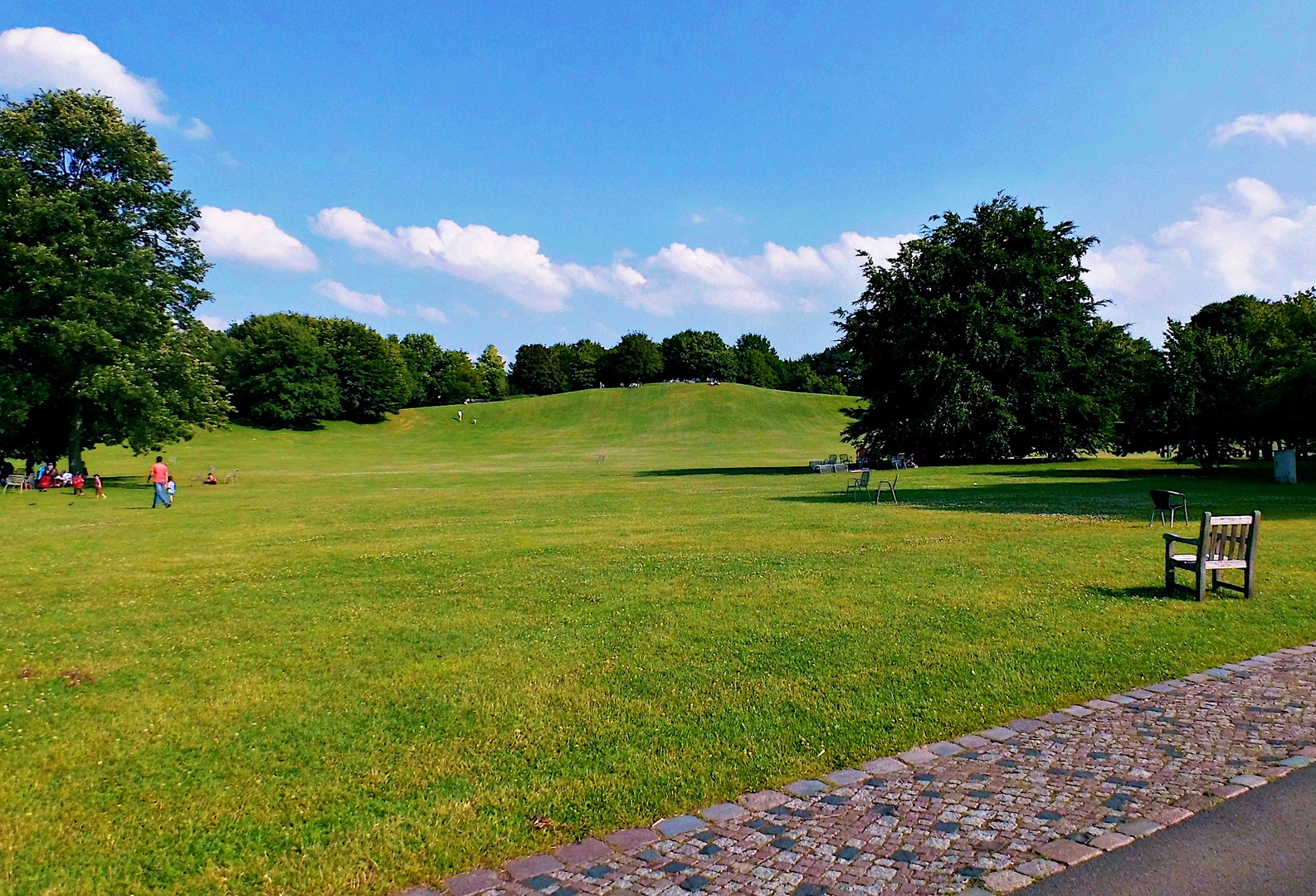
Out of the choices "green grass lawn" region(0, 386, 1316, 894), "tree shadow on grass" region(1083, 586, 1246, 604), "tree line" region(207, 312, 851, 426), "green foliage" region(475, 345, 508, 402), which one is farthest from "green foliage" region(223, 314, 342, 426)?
"tree shadow on grass" region(1083, 586, 1246, 604)

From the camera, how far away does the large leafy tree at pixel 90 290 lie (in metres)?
36.1

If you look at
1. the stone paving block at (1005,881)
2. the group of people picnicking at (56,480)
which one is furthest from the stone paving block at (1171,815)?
the group of people picnicking at (56,480)

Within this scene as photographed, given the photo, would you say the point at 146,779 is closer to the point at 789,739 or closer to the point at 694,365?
the point at 789,739

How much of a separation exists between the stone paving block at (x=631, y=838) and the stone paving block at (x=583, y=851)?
0.07 metres

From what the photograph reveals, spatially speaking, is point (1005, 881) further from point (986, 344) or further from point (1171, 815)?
point (986, 344)

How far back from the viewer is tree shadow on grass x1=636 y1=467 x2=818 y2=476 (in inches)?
1741

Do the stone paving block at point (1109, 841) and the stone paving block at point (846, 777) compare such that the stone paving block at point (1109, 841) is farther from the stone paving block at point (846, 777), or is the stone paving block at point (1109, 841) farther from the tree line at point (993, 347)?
the tree line at point (993, 347)

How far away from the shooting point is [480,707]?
6.80 meters

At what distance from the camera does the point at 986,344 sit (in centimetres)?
4450

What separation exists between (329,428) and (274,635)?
330ft

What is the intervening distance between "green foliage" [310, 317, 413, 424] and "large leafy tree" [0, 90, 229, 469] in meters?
65.3

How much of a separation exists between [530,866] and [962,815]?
8.16 feet

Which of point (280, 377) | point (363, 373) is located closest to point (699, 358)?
point (363, 373)

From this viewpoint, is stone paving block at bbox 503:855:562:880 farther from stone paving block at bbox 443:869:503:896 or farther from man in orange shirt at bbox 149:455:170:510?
man in orange shirt at bbox 149:455:170:510
